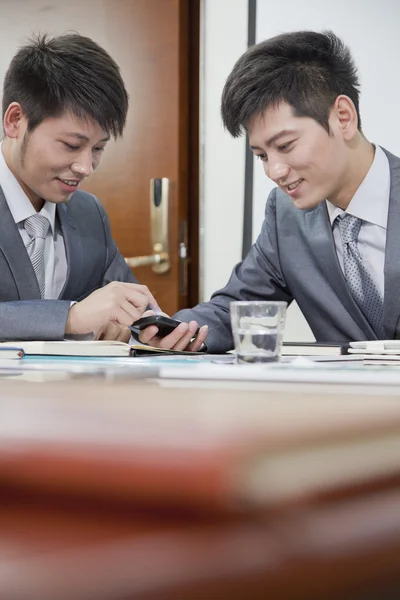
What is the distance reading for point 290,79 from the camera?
1629 millimetres

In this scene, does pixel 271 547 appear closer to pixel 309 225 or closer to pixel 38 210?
pixel 309 225

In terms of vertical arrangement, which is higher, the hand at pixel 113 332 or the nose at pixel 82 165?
the nose at pixel 82 165

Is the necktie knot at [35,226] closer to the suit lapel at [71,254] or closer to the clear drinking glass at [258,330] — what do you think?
the suit lapel at [71,254]

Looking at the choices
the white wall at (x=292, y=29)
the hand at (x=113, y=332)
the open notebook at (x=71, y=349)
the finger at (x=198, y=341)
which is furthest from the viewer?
the white wall at (x=292, y=29)

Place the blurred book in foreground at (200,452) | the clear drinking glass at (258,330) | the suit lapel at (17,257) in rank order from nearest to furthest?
the blurred book in foreground at (200,452), the clear drinking glass at (258,330), the suit lapel at (17,257)

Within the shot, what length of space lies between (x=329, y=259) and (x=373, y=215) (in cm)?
14

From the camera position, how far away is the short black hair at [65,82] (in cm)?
162

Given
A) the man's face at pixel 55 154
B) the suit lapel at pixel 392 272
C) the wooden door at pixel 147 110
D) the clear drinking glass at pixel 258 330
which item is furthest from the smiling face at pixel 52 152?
the wooden door at pixel 147 110

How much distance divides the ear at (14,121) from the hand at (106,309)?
2.09 ft

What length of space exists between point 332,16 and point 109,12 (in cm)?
90

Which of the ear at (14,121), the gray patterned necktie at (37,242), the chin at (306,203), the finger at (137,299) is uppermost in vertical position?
the ear at (14,121)

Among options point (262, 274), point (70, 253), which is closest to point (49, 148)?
point (70, 253)

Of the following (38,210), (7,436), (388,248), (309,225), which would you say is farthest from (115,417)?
(38,210)

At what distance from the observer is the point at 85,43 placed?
167cm
